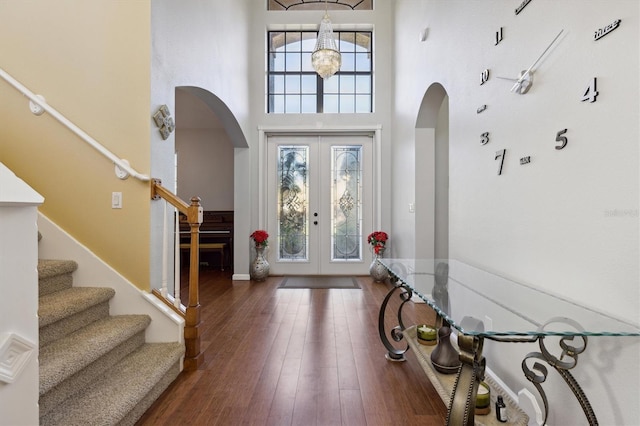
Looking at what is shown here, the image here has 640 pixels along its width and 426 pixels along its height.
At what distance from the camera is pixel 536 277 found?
1.69 m

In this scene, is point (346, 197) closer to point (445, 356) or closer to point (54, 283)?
point (445, 356)

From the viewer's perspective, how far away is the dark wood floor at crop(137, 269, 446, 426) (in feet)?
6.12

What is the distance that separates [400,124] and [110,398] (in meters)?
4.49

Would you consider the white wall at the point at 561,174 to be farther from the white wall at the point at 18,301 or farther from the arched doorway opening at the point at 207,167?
the arched doorway opening at the point at 207,167

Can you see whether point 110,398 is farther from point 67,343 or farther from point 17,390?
point 17,390

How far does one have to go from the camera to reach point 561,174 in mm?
1514

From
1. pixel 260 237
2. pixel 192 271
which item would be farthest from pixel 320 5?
pixel 192 271

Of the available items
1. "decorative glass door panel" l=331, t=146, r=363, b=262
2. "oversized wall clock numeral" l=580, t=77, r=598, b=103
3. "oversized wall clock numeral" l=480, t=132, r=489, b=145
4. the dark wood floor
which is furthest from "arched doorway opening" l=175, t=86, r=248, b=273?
"oversized wall clock numeral" l=580, t=77, r=598, b=103

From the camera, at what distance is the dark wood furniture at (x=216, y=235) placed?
623cm

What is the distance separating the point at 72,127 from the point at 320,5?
4804 mm

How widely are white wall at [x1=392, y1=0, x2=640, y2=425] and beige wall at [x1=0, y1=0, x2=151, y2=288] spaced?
2.29m

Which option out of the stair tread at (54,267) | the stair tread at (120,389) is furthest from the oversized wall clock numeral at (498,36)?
the stair tread at (54,267)

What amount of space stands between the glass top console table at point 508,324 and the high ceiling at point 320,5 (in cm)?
541

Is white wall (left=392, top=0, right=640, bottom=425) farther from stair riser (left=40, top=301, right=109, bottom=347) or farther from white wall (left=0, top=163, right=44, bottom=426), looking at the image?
stair riser (left=40, top=301, right=109, bottom=347)
